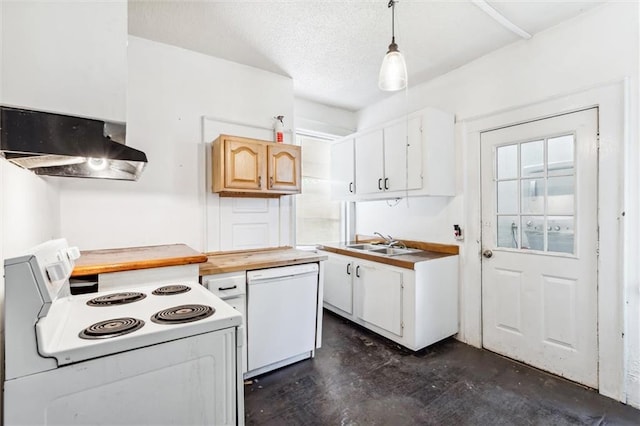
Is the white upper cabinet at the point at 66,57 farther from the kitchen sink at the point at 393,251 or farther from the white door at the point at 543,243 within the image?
the white door at the point at 543,243

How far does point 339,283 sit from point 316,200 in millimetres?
1170

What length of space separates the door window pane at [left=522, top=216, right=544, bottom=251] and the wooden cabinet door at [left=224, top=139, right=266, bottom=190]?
2.24 metres

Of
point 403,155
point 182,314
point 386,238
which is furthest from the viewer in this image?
point 386,238

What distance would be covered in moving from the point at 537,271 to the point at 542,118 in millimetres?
1207

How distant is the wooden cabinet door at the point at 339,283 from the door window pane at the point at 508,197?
1.50 metres

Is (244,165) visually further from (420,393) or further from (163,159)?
(420,393)

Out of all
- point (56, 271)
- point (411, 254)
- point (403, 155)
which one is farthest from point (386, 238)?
point (56, 271)

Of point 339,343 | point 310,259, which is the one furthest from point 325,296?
point 310,259

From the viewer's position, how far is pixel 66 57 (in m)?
0.98

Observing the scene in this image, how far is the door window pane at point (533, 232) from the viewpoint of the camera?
234 cm

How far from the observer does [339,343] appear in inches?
110

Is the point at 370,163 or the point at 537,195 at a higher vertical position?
the point at 370,163

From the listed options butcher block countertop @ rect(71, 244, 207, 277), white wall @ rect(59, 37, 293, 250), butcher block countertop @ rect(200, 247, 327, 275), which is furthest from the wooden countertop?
butcher block countertop @ rect(71, 244, 207, 277)

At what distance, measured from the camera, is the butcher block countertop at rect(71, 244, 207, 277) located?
1.66 metres
